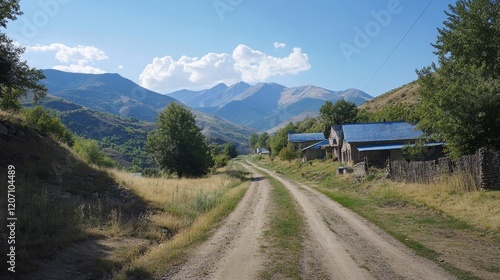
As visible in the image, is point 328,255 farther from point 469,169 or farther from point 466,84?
point 466,84

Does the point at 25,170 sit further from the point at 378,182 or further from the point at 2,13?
the point at 378,182

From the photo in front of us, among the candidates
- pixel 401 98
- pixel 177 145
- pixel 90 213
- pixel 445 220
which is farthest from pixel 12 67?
pixel 401 98

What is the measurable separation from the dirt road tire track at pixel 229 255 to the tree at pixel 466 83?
43.3ft

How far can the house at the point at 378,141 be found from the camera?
40062 millimetres

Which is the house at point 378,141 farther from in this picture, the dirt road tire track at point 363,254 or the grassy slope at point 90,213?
the dirt road tire track at point 363,254

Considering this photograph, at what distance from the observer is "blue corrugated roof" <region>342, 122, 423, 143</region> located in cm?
4306

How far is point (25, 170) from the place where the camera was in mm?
16062

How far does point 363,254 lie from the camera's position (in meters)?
8.86

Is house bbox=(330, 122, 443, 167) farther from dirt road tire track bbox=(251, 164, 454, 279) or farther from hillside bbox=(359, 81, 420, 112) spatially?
hillside bbox=(359, 81, 420, 112)

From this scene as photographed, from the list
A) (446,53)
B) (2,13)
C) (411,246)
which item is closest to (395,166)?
(446,53)

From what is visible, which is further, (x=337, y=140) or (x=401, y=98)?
(x=401, y=98)

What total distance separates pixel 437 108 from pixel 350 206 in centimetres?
867

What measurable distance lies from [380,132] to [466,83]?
25.6 meters

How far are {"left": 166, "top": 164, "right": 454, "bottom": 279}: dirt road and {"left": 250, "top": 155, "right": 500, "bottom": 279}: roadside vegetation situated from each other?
27.7 inches
